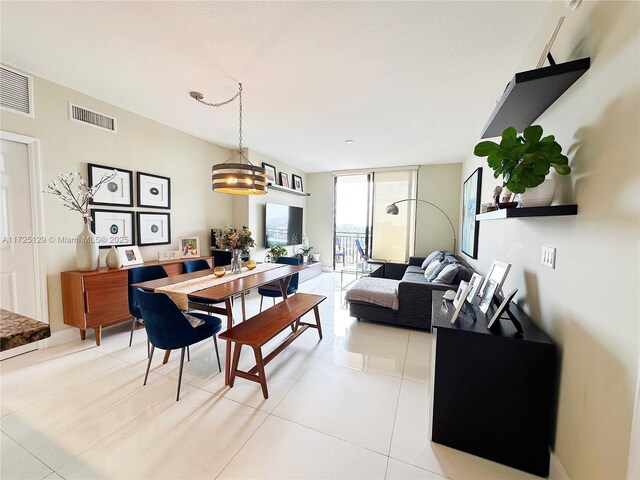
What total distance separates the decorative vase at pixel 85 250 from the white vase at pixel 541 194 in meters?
3.86

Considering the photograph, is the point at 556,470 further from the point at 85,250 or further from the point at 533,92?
the point at 85,250

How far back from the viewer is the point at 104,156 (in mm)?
3041

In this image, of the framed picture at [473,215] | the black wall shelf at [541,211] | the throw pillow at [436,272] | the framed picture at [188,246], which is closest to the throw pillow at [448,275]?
the throw pillow at [436,272]

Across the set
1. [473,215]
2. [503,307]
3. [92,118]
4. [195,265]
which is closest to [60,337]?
[195,265]

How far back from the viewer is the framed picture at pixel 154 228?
11.3 feet

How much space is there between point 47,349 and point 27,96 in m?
2.51

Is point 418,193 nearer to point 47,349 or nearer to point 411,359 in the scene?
point 411,359

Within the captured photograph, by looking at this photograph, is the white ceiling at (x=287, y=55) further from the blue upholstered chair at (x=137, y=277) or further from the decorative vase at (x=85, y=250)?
the blue upholstered chair at (x=137, y=277)

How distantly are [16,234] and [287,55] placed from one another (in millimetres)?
3059

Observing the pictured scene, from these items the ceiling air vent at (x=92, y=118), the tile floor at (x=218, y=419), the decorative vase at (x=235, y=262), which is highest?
the ceiling air vent at (x=92, y=118)

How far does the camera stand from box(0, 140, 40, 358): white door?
7.84ft

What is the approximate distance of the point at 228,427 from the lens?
1683mm

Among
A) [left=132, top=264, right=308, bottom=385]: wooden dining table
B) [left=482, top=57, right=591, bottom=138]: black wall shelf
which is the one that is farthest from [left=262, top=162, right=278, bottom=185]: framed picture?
[left=482, top=57, right=591, bottom=138]: black wall shelf

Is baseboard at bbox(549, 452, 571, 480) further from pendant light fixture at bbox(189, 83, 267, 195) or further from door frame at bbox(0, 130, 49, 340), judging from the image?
door frame at bbox(0, 130, 49, 340)
